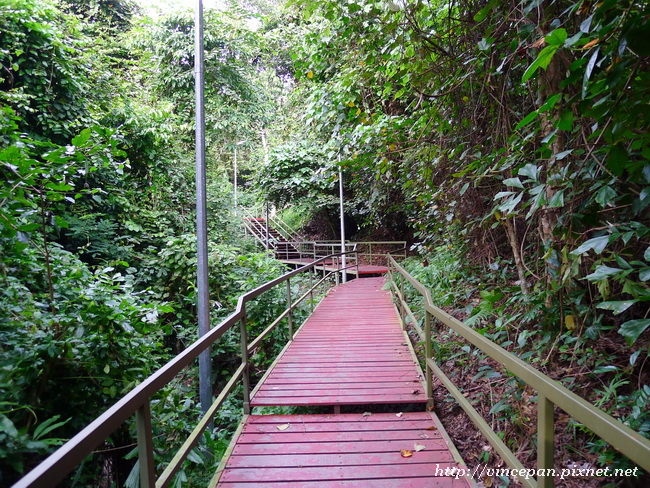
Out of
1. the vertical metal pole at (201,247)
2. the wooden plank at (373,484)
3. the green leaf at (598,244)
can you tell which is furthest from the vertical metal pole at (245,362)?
the green leaf at (598,244)

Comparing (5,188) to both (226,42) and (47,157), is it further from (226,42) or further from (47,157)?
(226,42)

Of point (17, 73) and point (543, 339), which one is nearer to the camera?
point (543, 339)

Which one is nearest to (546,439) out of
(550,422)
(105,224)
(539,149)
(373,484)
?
(550,422)

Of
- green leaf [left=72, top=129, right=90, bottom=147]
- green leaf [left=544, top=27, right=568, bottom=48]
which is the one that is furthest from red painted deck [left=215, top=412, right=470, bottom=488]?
green leaf [left=72, top=129, right=90, bottom=147]

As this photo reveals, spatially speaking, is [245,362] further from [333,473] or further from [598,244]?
[598,244]

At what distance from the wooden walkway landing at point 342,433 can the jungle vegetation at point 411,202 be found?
0.47 m

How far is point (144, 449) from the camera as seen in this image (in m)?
1.44

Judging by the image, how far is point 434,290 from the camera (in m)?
6.41

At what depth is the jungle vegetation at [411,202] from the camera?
189 cm

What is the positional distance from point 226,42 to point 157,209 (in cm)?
563

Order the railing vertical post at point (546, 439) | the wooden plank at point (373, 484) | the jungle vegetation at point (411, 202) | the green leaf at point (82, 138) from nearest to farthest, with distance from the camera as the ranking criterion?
1. the railing vertical post at point (546, 439)
2. the jungle vegetation at point (411, 202)
3. the wooden plank at point (373, 484)
4. the green leaf at point (82, 138)

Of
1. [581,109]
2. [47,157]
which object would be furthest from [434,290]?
[47,157]

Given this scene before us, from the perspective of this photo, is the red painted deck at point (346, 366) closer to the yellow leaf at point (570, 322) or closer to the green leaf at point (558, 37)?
the yellow leaf at point (570, 322)

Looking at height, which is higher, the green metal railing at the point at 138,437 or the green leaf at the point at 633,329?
the green leaf at the point at 633,329
